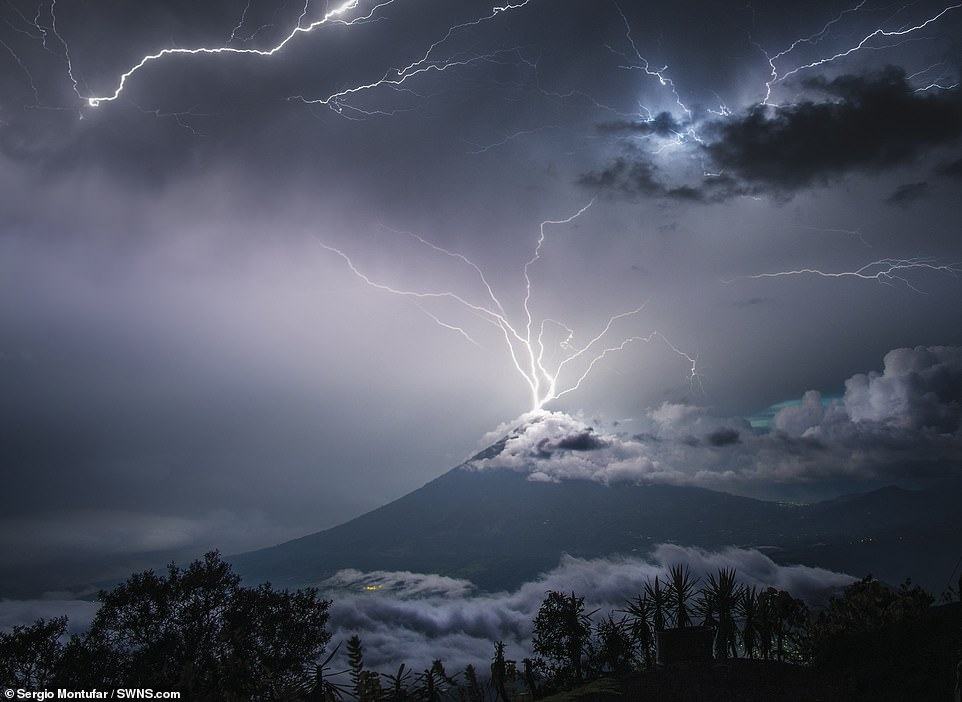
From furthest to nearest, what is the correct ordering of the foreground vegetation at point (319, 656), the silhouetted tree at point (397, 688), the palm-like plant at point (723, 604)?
the palm-like plant at point (723, 604) < the foreground vegetation at point (319, 656) < the silhouetted tree at point (397, 688)

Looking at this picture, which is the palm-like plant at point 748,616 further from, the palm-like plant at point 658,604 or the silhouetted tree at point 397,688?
the silhouetted tree at point 397,688

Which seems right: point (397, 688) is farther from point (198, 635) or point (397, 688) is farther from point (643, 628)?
point (643, 628)

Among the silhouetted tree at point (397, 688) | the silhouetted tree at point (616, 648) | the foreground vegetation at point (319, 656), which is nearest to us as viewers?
the silhouetted tree at point (397, 688)

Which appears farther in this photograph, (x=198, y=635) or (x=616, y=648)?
(x=616, y=648)

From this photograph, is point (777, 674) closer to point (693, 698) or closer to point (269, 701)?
point (693, 698)

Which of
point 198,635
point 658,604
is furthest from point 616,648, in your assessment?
point 198,635

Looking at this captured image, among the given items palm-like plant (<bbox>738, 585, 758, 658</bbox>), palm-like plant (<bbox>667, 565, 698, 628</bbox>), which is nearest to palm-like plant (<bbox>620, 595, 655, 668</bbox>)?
palm-like plant (<bbox>667, 565, 698, 628</bbox>)

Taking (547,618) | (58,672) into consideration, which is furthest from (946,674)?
(58,672)

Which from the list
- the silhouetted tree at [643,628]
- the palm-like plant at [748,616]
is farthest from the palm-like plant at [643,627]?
the palm-like plant at [748,616]

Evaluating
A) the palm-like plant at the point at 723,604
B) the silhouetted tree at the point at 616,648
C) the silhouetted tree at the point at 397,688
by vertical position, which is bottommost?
the silhouetted tree at the point at 616,648

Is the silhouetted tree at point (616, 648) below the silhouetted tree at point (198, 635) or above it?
below
